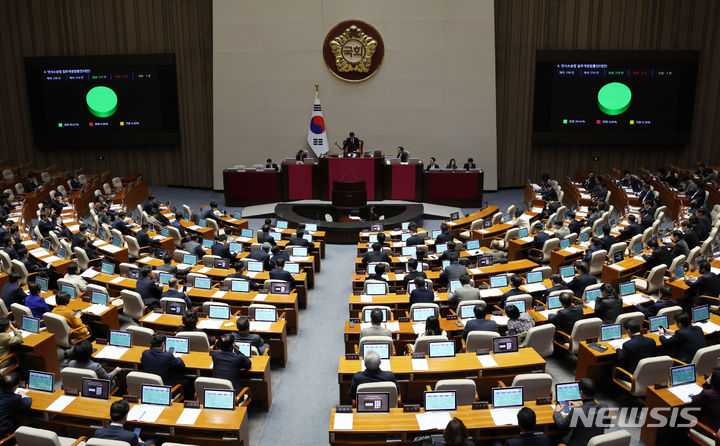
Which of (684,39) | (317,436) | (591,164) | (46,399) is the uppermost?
(684,39)

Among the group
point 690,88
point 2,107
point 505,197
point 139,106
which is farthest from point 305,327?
point 2,107

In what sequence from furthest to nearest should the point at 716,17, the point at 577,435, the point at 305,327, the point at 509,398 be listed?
the point at 716,17, the point at 305,327, the point at 509,398, the point at 577,435

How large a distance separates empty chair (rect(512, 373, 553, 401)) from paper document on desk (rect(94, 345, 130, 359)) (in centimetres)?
506

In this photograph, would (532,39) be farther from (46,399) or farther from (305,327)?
(46,399)

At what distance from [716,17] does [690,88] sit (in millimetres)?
2716

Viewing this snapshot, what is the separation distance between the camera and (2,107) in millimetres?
23047

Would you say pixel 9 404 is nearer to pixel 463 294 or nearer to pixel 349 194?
pixel 463 294

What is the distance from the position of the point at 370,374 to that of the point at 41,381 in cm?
389

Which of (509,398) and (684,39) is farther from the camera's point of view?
(684,39)

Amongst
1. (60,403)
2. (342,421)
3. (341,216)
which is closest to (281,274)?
(60,403)

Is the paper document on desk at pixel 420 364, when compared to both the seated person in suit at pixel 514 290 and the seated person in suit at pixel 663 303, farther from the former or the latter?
the seated person in suit at pixel 663 303

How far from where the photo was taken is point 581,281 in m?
9.88

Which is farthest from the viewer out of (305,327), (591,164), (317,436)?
(591,164)

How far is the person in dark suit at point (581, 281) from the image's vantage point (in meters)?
9.88
